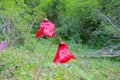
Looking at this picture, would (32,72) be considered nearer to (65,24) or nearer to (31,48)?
(31,48)

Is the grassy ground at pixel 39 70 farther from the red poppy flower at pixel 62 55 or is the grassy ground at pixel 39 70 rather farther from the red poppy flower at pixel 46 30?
the red poppy flower at pixel 62 55

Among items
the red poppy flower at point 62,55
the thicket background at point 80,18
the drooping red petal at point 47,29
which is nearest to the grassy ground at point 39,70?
the drooping red petal at point 47,29

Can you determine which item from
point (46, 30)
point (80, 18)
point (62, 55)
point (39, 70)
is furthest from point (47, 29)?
point (80, 18)

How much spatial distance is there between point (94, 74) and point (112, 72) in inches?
25.6

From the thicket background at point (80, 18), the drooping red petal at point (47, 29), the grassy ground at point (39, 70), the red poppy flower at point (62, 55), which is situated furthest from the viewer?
the thicket background at point (80, 18)

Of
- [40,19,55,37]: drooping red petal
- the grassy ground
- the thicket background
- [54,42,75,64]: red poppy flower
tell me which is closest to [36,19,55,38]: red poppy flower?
[40,19,55,37]: drooping red petal

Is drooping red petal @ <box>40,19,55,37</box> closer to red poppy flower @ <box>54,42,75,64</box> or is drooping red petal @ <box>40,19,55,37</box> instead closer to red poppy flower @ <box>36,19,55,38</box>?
red poppy flower @ <box>36,19,55,38</box>

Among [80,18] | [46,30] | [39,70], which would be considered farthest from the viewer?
[80,18]

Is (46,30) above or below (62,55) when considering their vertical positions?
above

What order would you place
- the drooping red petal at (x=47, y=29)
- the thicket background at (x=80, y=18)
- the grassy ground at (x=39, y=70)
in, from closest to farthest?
the drooping red petal at (x=47, y=29), the grassy ground at (x=39, y=70), the thicket background at (x=80, y=18)

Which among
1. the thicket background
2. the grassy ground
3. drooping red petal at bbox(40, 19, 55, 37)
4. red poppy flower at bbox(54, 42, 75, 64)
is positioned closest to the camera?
red poppy flower at bbox(54, 42, 75, 64)

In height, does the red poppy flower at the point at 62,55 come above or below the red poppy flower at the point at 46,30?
below

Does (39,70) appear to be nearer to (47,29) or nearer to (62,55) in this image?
(47,29)

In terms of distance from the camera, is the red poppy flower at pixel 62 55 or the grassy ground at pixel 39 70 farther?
the grassy ground at pixel 39 70
